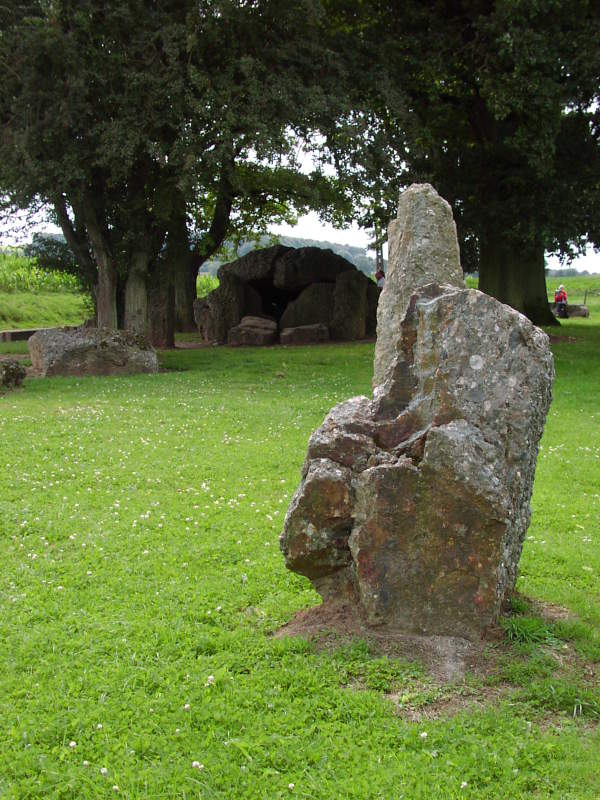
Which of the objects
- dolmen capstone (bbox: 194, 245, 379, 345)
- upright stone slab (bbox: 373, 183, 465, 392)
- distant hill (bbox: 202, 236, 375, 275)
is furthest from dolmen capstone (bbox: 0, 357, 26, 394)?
distant hill (bbox: 202, 236, 375, 275)

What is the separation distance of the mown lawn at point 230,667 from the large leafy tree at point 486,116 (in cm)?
1311

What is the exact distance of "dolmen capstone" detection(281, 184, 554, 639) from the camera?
5.72 m

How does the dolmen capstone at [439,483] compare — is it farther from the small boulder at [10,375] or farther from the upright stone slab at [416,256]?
the small boulder at [10,375]

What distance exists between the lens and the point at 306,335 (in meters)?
30.8

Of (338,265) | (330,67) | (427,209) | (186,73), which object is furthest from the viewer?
(338,265)

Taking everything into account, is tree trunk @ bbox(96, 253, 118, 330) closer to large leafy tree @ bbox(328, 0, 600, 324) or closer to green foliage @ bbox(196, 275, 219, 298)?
large leafy tree @ bbox(328, 0, 600, 324)

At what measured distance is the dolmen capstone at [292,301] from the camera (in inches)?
1217

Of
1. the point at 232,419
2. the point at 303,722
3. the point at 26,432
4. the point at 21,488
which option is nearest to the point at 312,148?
the point at 232,419

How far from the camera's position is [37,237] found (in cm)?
3016

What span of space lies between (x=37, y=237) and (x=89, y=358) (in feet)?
34.3

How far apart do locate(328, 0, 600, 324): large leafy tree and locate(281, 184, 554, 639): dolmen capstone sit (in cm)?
1677

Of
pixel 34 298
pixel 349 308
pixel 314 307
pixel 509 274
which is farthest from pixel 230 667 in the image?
pixel 34 298

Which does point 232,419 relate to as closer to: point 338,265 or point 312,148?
point 312,148

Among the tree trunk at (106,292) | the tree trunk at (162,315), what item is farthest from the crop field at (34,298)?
the tree trunk at (106,292)
